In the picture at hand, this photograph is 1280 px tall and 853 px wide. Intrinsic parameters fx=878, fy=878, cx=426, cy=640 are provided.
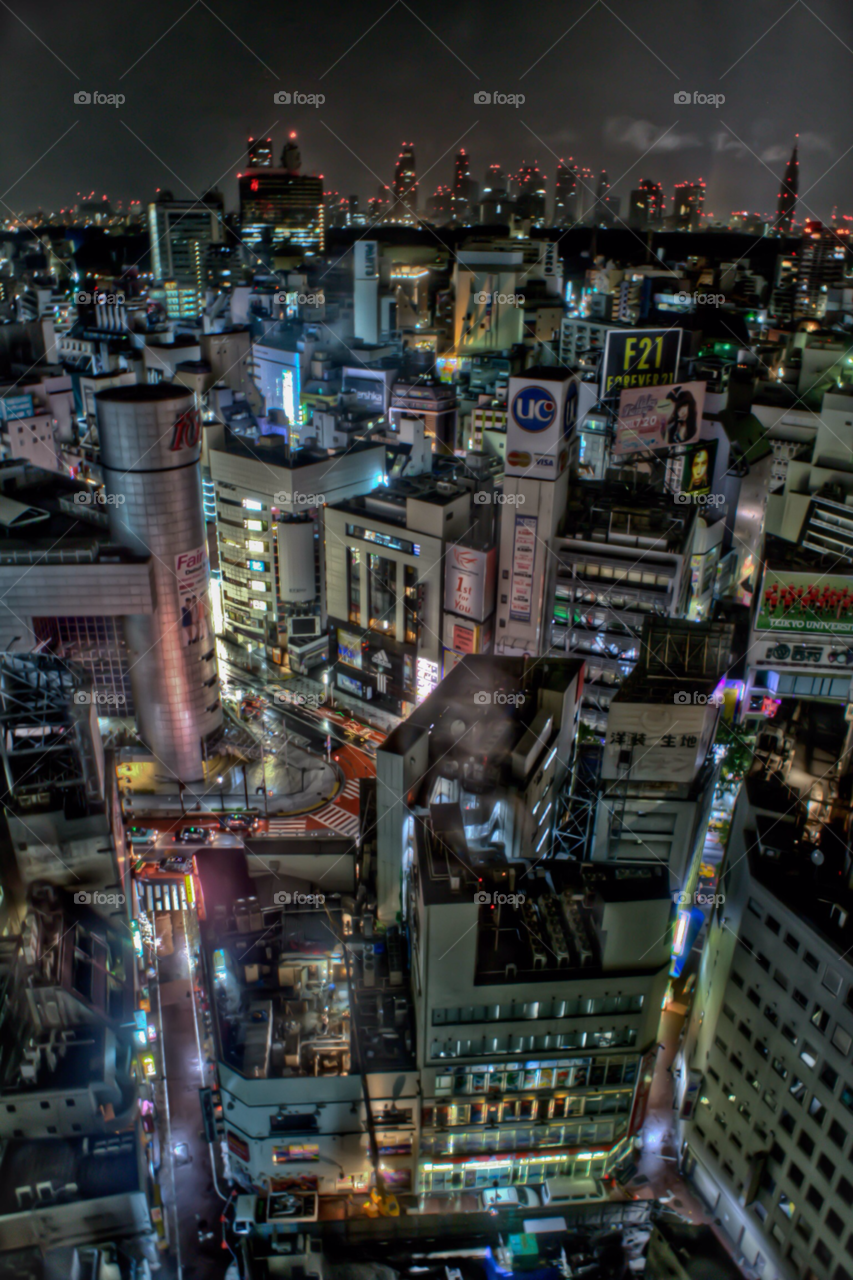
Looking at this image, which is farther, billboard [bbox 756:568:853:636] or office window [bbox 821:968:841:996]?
billboard [bbox 756:568:853:636]

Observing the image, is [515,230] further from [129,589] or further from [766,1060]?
[766,1060]

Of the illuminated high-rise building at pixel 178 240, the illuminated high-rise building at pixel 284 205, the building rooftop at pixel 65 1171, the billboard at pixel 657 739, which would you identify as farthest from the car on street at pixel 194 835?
the illuminated high-rise building at pixel 284 205

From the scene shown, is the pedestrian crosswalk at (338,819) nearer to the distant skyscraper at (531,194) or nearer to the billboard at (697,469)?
the billboard at (697,469)

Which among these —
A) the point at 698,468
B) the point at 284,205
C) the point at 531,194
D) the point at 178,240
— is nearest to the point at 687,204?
the point at 531,194

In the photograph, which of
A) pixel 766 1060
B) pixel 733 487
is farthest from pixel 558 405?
pixel 766 1060

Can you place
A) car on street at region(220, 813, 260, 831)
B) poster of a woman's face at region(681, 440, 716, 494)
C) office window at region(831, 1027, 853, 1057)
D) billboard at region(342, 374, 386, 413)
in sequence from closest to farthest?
office window at region(831, 1027, 853, 1057)
car on street at region(220, 813, 260, 831)
poster of a woman's face at region(681, 440, 716, 494)
billboard at region(342, 374, 386, 413)

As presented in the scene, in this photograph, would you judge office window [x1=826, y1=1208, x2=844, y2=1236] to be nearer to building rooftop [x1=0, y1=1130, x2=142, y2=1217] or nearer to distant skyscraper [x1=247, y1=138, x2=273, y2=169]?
building rooftop [x1=0, y1=1130, x2=142, y2=1217]

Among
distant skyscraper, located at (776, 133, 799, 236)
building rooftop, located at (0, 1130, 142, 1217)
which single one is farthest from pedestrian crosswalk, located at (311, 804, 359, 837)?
distant skyscraper, located at (776, 133, 799, 236)
